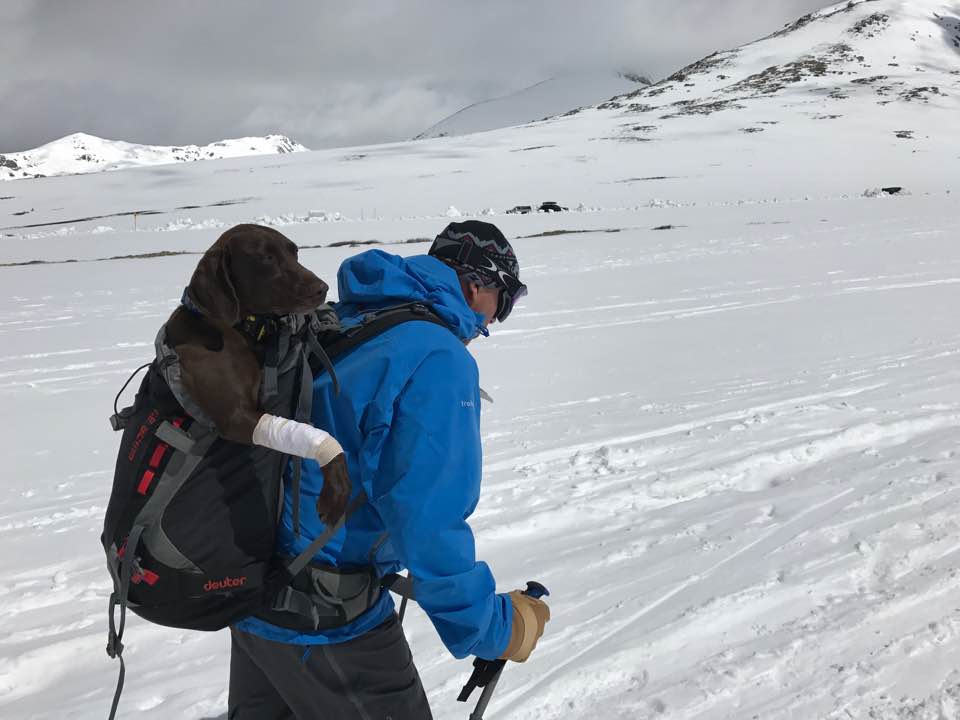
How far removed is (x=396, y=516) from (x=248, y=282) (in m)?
0.57

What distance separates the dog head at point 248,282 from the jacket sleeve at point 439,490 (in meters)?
0.31

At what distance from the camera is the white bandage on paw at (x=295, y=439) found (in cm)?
149

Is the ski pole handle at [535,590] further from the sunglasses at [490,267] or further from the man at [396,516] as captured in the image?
the sunglasses at [490,267]

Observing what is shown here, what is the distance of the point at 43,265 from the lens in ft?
51.0

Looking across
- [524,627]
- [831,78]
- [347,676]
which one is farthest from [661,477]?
[831,78]

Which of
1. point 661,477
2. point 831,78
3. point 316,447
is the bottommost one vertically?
point 661,477

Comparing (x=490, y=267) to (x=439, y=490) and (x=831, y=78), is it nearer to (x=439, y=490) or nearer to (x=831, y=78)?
(x=439, y=490)

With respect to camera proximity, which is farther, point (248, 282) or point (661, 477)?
point (661, 477)

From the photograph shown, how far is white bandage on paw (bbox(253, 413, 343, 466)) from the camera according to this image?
149 cm

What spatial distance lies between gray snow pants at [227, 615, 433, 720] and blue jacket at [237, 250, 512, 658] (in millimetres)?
243

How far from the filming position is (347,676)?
175 cm

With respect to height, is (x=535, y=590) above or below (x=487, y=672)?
above

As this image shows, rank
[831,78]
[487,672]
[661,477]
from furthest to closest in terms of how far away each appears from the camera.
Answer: [831,78], [661,477], [487,672]

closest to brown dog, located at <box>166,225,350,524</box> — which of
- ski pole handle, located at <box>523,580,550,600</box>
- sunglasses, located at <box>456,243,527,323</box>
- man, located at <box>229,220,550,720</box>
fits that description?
man, located at <box>229,220,550,720</box>
